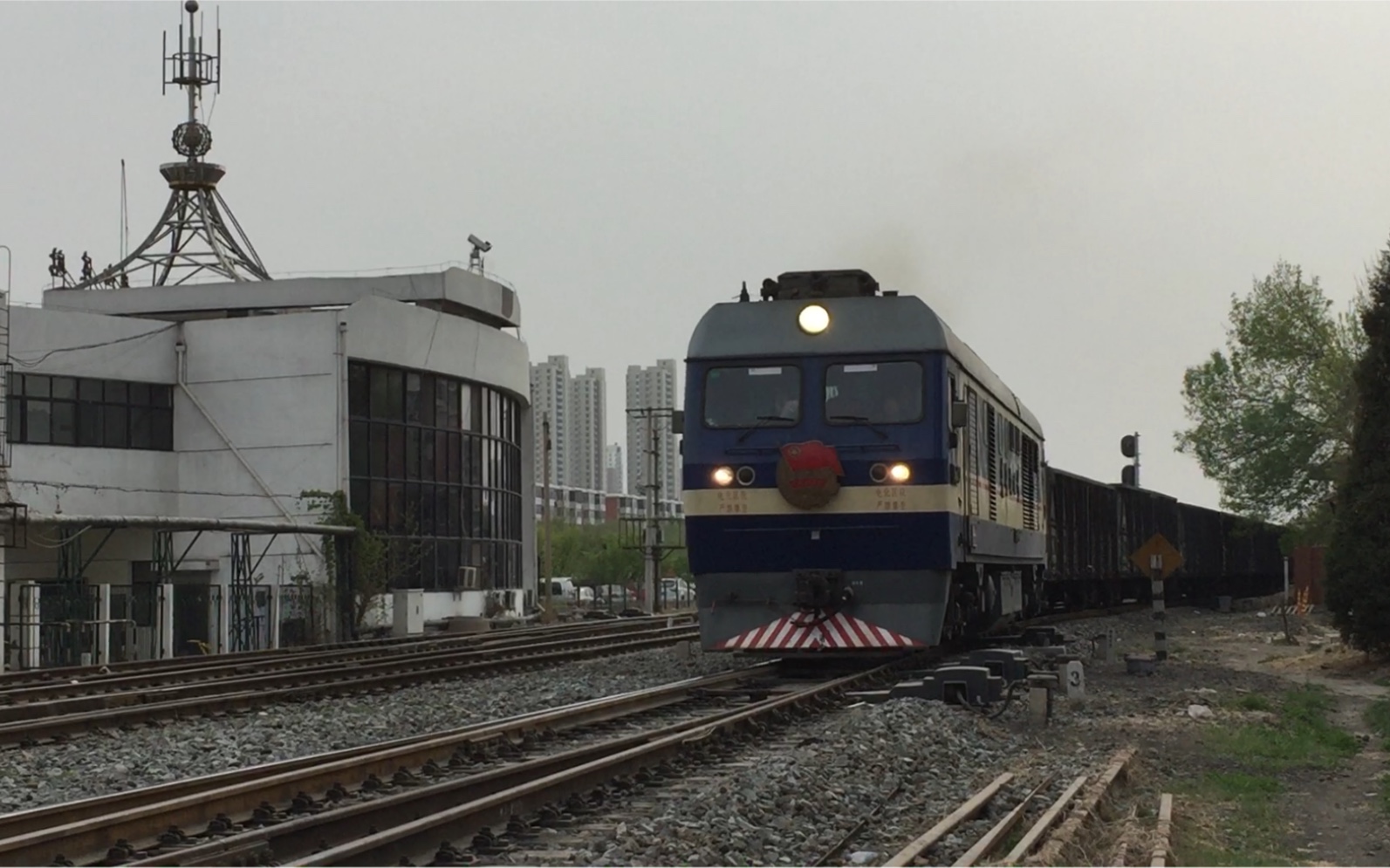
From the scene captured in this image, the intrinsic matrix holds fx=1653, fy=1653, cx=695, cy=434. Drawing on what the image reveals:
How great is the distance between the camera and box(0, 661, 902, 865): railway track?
7754 millimetres

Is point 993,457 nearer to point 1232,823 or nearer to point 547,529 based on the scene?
point 1232,823

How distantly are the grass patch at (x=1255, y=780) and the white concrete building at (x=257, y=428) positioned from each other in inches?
892

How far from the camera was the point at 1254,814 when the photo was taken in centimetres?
1002

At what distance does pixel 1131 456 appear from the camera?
161 feet

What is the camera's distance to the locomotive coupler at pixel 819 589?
16469 mm

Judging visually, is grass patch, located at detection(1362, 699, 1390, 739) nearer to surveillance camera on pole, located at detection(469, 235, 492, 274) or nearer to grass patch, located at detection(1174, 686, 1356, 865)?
grass patch, located at detection(1174, 686, 1356, 865)

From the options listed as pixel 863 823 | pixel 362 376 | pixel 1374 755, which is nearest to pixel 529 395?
pixel 362 376

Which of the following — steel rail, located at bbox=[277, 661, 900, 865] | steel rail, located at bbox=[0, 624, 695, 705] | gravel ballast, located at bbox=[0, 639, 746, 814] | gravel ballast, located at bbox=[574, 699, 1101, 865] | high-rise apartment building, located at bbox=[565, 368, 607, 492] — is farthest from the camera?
high-rise apartment building, located at bbox=[565, 368, 607, 492]

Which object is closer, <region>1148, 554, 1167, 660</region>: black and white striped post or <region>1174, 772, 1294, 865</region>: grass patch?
<region>1174, 772, 1294, 865</region>: grass patch

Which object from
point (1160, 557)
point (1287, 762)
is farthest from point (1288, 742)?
point (1160, 557)

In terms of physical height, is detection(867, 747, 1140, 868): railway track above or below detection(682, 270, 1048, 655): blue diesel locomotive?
below

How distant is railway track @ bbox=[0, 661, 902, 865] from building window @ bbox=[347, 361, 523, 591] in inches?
1211

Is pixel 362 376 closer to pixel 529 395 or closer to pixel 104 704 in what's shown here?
pixel 529 395

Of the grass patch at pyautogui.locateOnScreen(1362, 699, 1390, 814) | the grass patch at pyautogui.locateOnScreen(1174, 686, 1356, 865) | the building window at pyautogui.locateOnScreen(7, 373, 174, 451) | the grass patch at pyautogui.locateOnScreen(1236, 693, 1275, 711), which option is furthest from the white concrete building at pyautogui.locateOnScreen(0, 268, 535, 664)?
the grass patch at pyautogui.locateOnScreen(1174, 686, 1356, 865)
